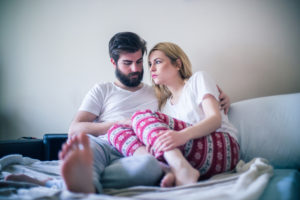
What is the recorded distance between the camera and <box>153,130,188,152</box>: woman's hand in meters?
0.70

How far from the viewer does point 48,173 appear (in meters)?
0.90

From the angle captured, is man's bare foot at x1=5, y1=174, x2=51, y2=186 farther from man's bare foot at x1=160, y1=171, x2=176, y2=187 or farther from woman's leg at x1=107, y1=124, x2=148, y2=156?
man's bare foot at x1=160, y1=171, x2=176, y2=187

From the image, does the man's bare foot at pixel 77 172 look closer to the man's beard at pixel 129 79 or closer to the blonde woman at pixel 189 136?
the blonde woman at pixel 189 136

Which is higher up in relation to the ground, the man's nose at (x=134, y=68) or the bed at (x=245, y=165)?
the man's nose at (x=134, y=68)

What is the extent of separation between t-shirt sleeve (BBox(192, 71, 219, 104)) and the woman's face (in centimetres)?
18

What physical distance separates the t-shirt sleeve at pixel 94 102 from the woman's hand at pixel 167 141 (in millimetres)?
606

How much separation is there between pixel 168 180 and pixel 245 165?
32cm

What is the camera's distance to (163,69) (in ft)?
3.78

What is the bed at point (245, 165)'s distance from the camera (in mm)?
551

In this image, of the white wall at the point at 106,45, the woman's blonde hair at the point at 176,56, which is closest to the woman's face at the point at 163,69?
the woman's blonde hair at the point at 176,56

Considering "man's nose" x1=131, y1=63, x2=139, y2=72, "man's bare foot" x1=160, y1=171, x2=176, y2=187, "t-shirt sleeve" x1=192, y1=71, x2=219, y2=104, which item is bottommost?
"man's bare foot" x1=160, y1=171, x2=176, y2=187

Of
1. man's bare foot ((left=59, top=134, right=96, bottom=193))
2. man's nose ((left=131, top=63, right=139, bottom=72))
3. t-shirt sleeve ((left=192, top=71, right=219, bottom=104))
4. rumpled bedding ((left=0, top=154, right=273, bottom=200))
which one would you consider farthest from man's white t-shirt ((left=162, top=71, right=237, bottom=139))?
man's bare foot ((left=59, top=134, right=96, bottom=193))

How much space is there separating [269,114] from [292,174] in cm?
32

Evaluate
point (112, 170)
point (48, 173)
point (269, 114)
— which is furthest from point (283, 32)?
point (48, 173)
